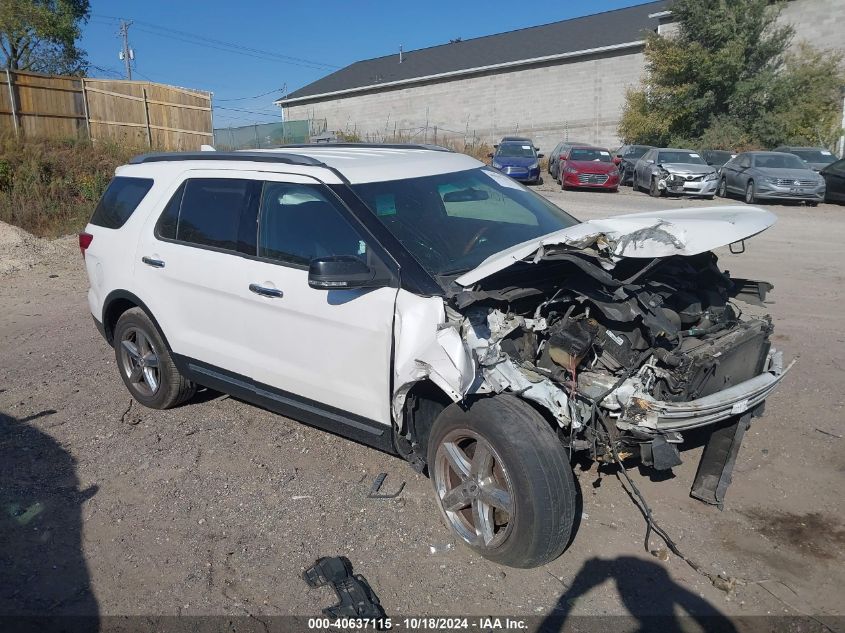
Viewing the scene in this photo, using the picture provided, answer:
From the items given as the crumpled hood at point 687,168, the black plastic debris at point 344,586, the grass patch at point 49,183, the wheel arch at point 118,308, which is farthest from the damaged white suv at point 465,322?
the crumpled hood at point 687,168

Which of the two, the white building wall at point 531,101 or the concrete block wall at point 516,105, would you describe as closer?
the white building wall at point 531,101

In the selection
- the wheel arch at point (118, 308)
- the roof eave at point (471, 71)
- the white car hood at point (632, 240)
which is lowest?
the wheel arch at point (118, 308)

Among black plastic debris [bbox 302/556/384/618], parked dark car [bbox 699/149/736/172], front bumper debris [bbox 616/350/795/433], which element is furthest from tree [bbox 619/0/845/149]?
black plastic debris [bbox 302/556/384/618]

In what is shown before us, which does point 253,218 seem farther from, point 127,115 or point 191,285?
point 127,115

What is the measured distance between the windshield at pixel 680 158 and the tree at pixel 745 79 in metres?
8.77

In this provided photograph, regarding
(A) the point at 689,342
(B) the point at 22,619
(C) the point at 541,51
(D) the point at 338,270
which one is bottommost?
(B) the point at 22,619

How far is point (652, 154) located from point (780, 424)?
61.9 ft

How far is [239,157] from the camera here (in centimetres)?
485

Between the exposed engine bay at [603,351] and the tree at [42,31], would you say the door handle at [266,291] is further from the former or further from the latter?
the tree at [42,31]

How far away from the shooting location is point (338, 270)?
363cm

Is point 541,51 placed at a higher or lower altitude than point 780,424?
higher

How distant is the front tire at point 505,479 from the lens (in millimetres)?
3318

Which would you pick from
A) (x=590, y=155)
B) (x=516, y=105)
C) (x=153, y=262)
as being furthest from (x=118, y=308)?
(x=516, y=105)

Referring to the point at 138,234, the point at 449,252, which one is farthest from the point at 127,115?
the point at 449,252
